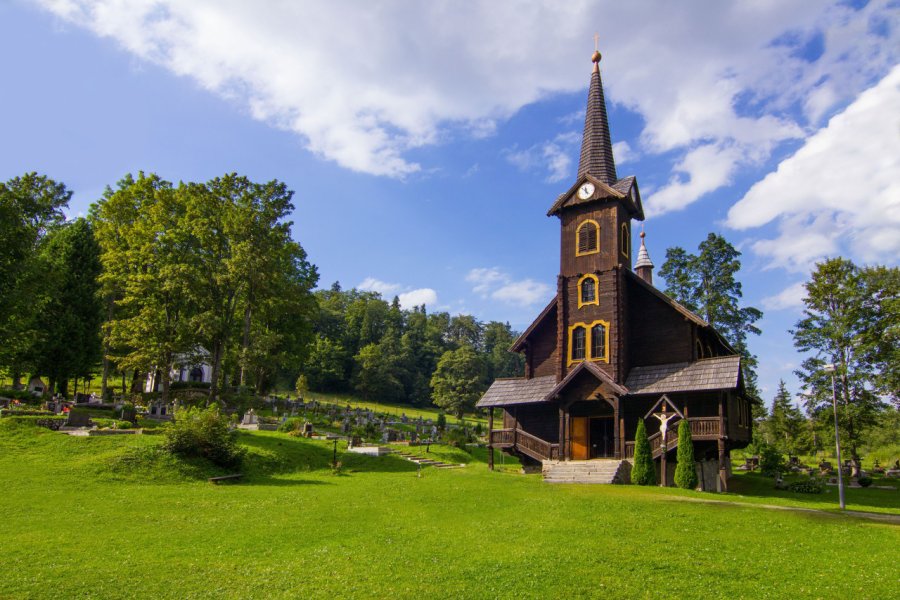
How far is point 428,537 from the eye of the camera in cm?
1388

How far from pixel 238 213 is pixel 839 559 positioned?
34.4 meters

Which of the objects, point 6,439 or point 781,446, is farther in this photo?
point 781,446

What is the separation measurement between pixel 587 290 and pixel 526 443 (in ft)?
26.9

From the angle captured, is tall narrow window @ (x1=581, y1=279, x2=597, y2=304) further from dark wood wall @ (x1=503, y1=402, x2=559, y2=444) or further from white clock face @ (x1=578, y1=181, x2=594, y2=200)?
dark wood wall @ (x1=503, y1=402, x2=559, y2=444)

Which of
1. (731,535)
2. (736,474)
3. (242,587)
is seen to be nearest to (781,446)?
(736,474)

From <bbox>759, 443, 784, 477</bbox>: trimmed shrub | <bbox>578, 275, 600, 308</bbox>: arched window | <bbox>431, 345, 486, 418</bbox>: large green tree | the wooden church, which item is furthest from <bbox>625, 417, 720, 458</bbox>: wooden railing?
<bbox>431, 345, 486, 418</bbox>: large green tree

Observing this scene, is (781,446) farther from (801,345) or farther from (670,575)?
(670,575)

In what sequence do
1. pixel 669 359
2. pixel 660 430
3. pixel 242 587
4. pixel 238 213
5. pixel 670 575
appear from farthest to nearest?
pixel 238 213
pixel 669 359
pixel 660 430
pixel 670 575
pixel 242 587

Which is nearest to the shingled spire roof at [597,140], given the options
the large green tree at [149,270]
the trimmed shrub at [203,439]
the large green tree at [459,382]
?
the trimmed shrub at [203,439]

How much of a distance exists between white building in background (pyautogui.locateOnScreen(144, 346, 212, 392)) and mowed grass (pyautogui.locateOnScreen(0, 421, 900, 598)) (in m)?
19.0

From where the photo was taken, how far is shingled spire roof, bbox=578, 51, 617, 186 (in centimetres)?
3191

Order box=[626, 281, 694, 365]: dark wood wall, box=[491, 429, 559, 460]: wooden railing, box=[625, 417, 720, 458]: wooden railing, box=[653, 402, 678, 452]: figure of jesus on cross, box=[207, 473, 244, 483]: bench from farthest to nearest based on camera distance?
box=[491, 429, 559, 460]: wooden railing
box=[626, 281, 694, 365]: dark wood wall
box=[625, 417, 720, 458]: wooden railing
box=[653, 402, 678, 452]: figure of jesus on cross
box=[207, 473, 244, 483]: bench

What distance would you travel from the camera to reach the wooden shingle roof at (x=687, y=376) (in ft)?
83.3

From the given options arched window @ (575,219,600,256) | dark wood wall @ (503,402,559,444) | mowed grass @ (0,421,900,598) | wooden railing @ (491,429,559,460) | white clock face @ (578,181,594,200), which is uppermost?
white clock face @ (578,181,594,200)
